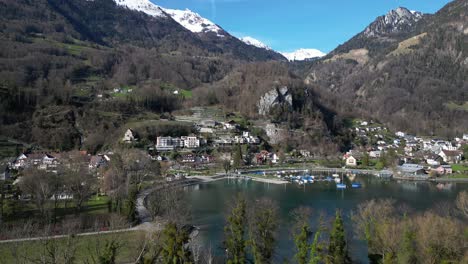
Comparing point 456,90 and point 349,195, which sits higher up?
point 456,90

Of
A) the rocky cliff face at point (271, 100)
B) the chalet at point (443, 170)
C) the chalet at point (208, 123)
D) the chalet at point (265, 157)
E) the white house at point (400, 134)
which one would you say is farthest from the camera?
the white house at point (400, 134)

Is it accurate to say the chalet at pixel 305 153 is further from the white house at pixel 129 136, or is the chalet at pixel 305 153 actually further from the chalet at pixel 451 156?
the white house at pixel 129 136

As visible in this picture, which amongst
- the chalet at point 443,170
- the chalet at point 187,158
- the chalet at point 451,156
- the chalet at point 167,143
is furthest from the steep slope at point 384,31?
the chalet at point 187,158

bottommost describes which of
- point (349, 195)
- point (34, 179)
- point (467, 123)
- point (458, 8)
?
point (349, 195)

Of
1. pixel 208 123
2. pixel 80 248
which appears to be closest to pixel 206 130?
pixel 208 123

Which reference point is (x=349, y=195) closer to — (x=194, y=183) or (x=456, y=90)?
(x=194, y=183)

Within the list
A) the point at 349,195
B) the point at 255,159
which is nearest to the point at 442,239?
the point at 349,195

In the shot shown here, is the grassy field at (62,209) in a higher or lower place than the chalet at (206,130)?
lower
